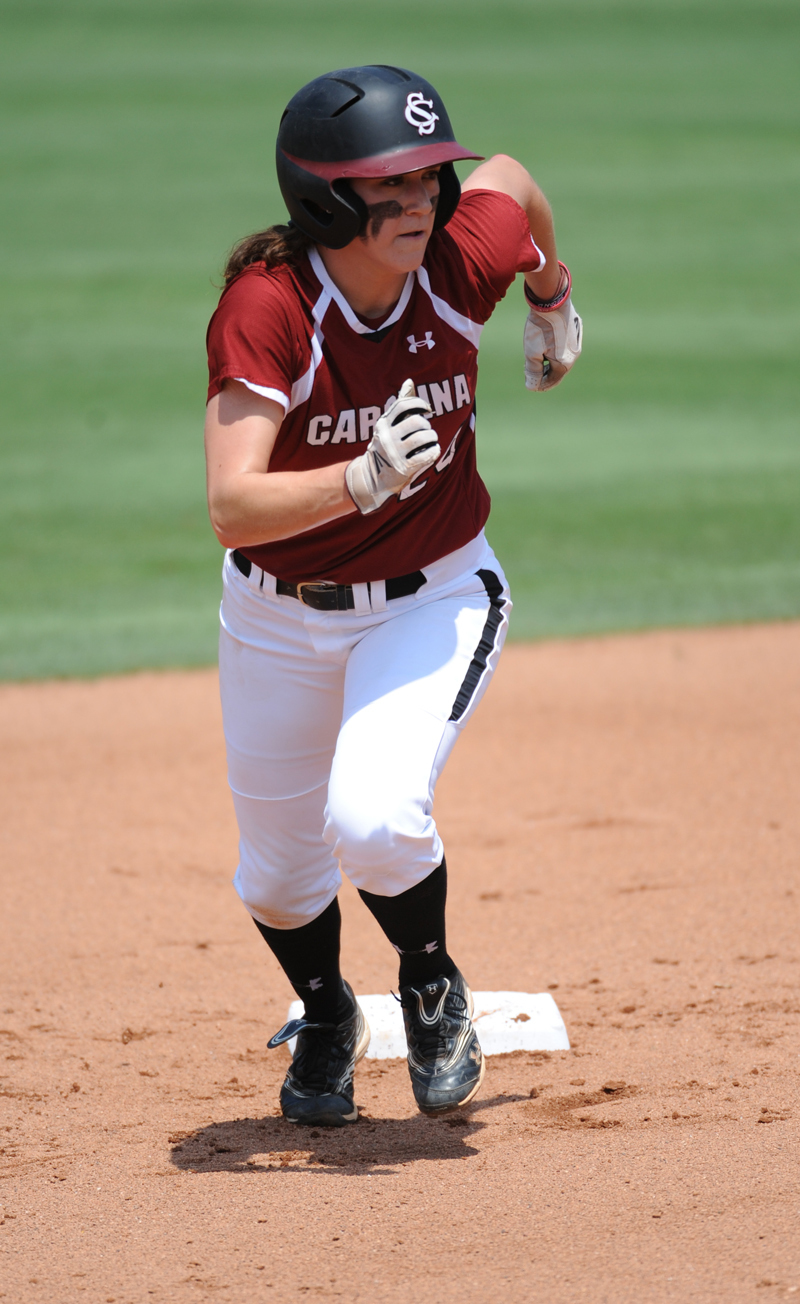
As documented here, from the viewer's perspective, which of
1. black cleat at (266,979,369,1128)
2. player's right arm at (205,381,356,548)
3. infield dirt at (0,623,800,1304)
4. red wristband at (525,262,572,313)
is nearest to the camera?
infield dirt at (0,623,800,1304)

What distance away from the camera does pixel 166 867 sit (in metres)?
4.50

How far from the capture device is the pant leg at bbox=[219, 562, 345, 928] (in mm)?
2795

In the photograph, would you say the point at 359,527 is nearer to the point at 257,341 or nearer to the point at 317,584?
the point at 317,584

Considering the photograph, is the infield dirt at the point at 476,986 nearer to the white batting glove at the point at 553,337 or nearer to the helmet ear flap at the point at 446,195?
the white batting glove at the point at 553,337

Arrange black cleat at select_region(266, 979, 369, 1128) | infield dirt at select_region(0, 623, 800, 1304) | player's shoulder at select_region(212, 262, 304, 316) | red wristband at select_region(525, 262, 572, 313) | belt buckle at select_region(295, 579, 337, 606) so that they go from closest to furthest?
infield dirt at select_region(0, 623, 800, 1304), player's shoulder at select_region(212, 262, 304, 316), belt buckle at select_region(295, 579, 337, 606), black cleat at select_region(266, 979, 369, 1128), red wristband at select_region(525, 262, 572, 313)

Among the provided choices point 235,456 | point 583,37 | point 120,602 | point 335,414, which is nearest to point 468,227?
point 335,414

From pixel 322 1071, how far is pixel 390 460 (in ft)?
4.73

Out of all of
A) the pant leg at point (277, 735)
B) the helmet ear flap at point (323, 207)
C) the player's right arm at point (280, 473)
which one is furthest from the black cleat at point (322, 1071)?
the helmet ear flap at point (323, 207)

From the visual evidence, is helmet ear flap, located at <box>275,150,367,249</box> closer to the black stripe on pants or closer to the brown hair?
the brown hair

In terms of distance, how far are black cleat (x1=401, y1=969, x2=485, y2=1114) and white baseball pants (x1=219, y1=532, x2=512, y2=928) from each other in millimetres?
292

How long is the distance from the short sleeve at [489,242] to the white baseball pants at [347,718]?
20.6 inches

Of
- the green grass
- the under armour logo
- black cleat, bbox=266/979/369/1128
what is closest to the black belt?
the under armour logo

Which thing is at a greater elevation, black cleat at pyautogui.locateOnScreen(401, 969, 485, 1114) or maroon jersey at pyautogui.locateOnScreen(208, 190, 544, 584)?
maroon jersey at pyautogui.locateOnScreen(208, 190, 544, 584)

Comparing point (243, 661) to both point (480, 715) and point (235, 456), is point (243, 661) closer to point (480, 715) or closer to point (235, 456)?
point (235, 456)
